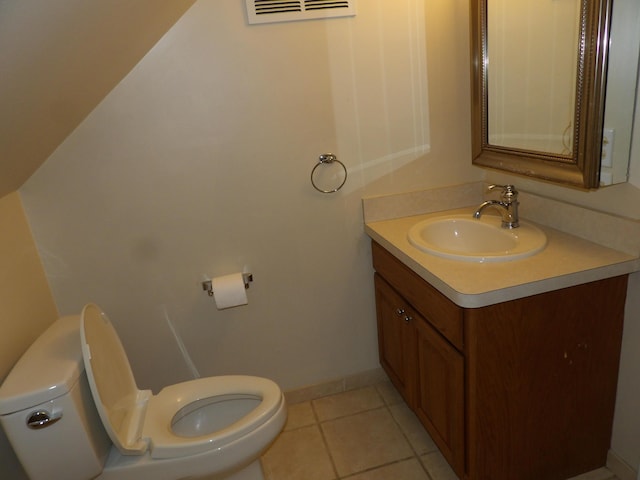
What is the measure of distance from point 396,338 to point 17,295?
1.43m

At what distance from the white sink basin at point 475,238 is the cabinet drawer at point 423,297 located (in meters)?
0.13

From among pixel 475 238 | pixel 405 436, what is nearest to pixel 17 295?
pixel 405 436

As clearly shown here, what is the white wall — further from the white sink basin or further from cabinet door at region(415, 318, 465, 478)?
cabinet door at region(415, 318, 465, 478)

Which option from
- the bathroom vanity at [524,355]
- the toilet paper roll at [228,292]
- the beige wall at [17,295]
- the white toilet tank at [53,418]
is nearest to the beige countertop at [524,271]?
the bathroom vanity at [524,355]

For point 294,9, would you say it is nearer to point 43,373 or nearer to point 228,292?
point 228,292

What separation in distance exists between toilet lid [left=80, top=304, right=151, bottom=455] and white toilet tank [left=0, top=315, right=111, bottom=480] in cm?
5

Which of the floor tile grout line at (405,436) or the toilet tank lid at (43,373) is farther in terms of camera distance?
the floor tile grout line at (405,436)

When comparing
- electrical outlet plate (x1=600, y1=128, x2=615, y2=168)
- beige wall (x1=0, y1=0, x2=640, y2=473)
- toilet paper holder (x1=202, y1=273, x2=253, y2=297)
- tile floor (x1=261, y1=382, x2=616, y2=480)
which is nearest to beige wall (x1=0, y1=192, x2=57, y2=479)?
beige wall (x1=0, y1=0, x2=640, y2=473)

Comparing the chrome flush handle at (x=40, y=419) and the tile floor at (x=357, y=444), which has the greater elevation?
the chrome flush handle at (x=40, y=419)

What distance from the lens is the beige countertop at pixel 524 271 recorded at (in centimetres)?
131

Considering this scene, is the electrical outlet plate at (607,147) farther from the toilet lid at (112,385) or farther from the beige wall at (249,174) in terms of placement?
the toilet lid at (112,385)

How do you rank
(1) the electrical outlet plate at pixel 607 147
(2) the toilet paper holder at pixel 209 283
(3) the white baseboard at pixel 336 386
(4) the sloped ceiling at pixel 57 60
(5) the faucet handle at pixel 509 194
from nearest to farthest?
(4) the sloped ceiling at pixel 57 60
(1) the electrical outlet plate at pixel 607 147
(5) the faucet handle at pixel 509 194
(2) the toilet paper holder at pixel 209 283
(3) the white baseboard at pixel 336 386

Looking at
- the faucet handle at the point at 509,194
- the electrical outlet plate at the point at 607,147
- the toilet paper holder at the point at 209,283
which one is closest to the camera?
the electrical outlet plate at the point at 607,147

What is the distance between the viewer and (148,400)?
1674 millimetres
